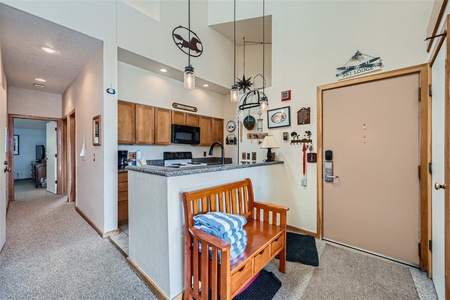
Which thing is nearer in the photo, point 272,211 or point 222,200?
point 222,200

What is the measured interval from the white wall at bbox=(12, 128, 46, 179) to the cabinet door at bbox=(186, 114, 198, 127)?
759 centimetres

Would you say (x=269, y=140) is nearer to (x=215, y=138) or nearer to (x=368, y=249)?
(x=368, y=249)

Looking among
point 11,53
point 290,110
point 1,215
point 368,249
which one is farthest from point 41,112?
point 368,249

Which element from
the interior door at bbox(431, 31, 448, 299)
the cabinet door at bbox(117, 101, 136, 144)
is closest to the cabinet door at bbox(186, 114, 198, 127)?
the cabinet door at bbox(117, 101, 136, 144)

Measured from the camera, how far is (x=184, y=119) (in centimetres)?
429

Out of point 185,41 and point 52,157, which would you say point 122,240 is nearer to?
point 185,41

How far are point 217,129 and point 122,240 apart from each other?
125 inches

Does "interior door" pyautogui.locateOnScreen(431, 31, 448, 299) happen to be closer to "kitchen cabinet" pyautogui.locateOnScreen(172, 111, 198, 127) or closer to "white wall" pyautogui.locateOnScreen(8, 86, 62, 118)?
"kitchen cabinet" pyautogui.locateOnScreen(172, 111, 198, 127)

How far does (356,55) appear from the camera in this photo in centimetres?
238

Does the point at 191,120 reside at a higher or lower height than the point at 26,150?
higher

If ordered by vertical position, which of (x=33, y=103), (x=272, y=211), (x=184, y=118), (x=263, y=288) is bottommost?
(x=263, y=288)

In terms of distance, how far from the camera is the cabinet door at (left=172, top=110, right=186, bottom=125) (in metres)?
4.10

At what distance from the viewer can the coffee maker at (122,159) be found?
3.32 m

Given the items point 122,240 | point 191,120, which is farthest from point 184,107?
point 122,240
